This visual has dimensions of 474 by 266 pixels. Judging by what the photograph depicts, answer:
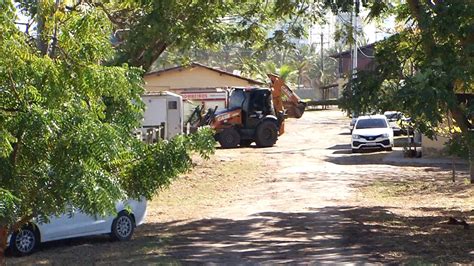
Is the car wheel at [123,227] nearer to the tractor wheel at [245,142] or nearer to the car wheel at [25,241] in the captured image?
the car wheel at [25,241]

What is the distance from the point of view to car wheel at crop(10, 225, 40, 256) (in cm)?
1367

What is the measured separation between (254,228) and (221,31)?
16.5 ft

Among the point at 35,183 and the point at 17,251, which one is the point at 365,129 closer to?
the point at 17,251

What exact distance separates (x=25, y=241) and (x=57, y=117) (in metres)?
7.80

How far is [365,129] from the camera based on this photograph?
38.9m

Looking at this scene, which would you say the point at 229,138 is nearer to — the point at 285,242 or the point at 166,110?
the point at 166,110

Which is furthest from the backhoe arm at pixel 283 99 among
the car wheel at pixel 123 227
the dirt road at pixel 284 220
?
the car wheel at pixel 123 227

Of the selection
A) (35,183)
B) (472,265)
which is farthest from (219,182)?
(35,183)

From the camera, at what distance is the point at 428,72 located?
12320mm

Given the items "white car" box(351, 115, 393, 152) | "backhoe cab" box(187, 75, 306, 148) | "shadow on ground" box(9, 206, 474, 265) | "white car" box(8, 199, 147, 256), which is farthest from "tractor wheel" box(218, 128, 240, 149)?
"white car" box(8, 199, 147, 256)

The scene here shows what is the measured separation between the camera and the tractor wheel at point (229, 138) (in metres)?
39.0

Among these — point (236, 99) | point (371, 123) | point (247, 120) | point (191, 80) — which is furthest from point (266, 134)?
point (191, 80)

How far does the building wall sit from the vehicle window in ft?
49.7

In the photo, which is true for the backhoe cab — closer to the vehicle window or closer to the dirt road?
the vehicle window
